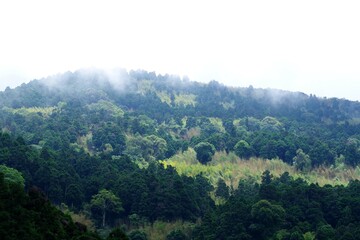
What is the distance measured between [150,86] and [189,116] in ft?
79.2

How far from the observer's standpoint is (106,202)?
48.1 meters

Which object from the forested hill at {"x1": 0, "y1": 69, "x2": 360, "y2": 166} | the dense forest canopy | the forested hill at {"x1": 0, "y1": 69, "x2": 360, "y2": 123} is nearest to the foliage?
the dense forest canopy

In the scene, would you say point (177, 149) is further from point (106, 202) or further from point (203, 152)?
point (106, 202)

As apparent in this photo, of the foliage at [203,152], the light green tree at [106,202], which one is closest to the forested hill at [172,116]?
the foliage at [203,152]

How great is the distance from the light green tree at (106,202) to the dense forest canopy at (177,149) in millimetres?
104

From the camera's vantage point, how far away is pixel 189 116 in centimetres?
10262

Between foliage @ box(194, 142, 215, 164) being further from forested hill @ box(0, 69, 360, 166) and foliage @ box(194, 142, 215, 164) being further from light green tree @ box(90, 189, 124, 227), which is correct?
light green tree @ box(90, 189, 124, 227)

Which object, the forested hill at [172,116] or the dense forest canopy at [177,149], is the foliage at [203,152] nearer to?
the dense forest canopy at [177,149]

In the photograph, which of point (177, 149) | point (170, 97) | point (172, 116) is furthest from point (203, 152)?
point (170, 97)

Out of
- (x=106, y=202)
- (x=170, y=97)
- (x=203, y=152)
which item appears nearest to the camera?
(x=106, y=202)

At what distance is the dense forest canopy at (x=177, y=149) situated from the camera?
46.1m

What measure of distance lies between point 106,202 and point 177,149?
31.4m

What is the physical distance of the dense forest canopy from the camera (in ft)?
151

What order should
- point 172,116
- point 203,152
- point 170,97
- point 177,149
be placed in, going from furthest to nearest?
point 170,97
point 172,116
point 177,149
point 203,152
